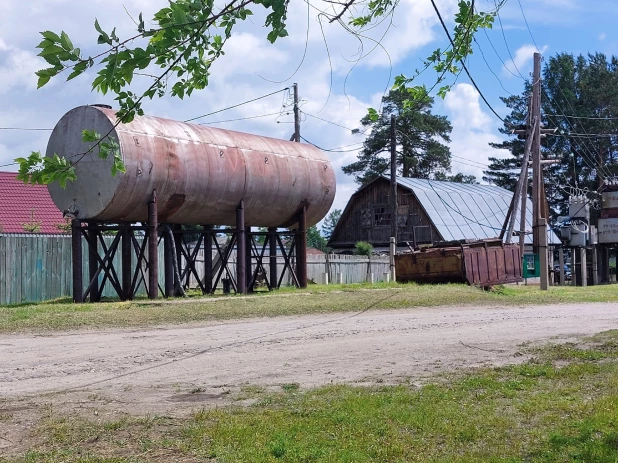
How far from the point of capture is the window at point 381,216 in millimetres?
54500

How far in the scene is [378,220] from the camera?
5516 centimetres

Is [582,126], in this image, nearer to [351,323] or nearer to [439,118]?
[439,118]

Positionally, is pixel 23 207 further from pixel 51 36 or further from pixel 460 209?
pixel 51 36

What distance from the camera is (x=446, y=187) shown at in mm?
55656

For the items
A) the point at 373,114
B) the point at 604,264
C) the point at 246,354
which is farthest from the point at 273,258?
the point at 604,264

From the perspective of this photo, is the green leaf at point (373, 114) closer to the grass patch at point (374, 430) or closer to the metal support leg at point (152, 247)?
the grass patch at point (374, 430)

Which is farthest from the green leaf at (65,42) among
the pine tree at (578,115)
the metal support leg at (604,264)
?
the pine tree at (578,115)

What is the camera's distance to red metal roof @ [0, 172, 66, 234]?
33531 mm

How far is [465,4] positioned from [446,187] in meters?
48.5

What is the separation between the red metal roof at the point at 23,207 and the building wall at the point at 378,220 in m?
23.0

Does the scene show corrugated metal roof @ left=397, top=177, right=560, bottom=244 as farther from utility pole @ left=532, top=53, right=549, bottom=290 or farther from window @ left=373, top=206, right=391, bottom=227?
utility pole @ left=532, top=53, right=549, bottom=290

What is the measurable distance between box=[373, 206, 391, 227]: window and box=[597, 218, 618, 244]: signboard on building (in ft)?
42.5

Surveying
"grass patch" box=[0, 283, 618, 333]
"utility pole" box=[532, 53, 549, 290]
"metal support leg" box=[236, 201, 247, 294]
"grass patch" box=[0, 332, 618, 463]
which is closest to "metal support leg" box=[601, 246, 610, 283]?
"utility pole" box=[532, 53, 549, 290]

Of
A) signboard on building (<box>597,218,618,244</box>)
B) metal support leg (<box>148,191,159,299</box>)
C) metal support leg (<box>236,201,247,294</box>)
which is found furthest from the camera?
signboard on building (<box>597,218,618,244</box>)
